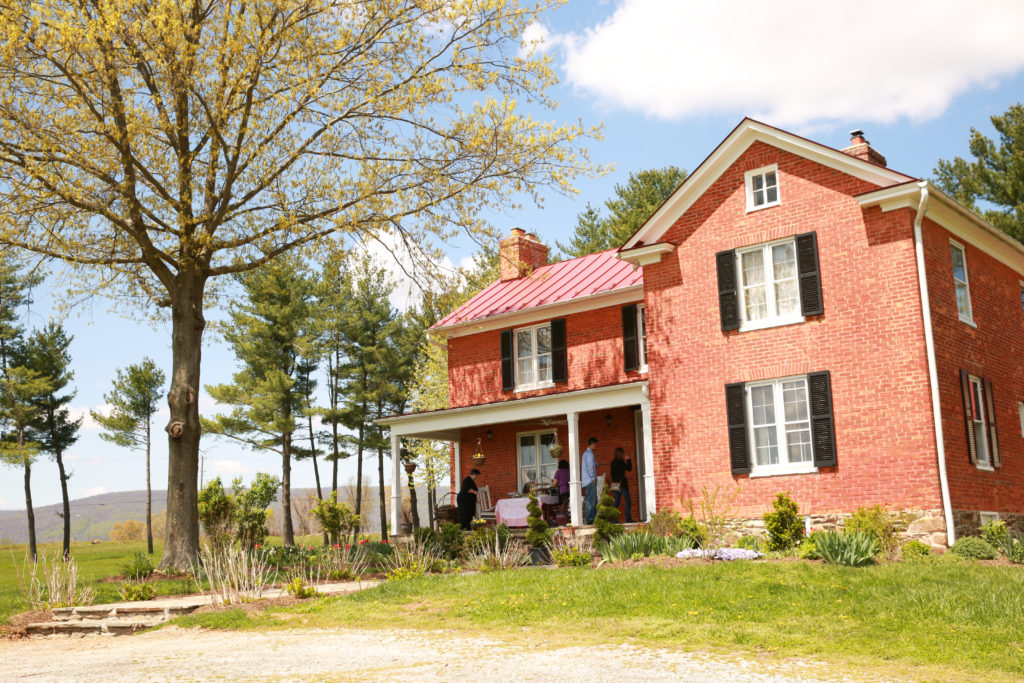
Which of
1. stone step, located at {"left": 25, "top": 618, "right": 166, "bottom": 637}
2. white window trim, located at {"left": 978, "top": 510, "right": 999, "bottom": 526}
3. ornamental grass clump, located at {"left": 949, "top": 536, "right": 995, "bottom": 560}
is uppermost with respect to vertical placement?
white window trim, located at {"left": 978, "top": 510, "right": 999, "bottom": 526}

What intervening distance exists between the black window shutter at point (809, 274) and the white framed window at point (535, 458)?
8090 millimetres

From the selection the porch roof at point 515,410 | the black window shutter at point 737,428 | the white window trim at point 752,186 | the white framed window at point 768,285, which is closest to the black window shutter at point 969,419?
the white framed window at point 768,285

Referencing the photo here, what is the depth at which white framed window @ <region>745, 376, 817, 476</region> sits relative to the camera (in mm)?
16109

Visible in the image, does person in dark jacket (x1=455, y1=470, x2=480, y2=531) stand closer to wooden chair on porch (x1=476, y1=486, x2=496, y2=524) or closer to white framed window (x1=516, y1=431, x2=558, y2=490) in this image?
wooden chair on porch (x1=476, y1=486, x2=496, y2=524)

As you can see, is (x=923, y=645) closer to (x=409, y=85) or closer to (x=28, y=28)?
(x=409, y=85)

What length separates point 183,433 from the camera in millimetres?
18391

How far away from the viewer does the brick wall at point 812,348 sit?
1519 centimetres

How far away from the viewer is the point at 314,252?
19953 millimetres

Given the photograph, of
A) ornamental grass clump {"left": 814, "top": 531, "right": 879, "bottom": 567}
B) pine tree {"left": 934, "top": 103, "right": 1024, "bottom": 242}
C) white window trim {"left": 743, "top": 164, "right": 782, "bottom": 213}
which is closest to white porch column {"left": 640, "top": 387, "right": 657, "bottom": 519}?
white window trim {"left": 743, "top": 164, "right": 782, "bottom": 213}

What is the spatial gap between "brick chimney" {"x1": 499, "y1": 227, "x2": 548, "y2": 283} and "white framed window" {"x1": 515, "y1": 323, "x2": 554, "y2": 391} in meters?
2.55

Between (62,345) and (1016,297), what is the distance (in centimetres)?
3813

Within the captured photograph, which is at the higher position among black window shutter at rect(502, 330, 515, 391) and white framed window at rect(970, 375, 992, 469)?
black window shutter at rect(502, 330, 515, 391)

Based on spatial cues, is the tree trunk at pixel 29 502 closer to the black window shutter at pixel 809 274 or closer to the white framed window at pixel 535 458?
the white framed window at pixel 535 458

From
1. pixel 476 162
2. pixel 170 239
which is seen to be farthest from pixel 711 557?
pixel 170 239
